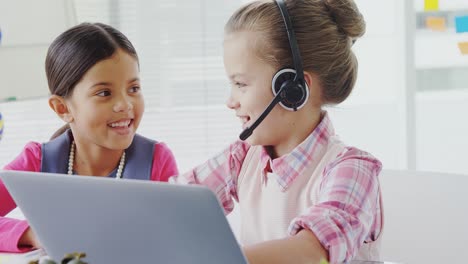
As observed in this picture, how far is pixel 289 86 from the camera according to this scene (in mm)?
1281

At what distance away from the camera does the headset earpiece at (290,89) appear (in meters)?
1.28

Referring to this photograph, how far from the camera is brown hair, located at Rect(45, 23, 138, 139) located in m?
1.59

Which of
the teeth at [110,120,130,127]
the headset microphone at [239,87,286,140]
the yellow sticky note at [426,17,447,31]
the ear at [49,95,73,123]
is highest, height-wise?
the headset microphone at [239,87,286,140]

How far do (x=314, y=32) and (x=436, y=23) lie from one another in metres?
3.02

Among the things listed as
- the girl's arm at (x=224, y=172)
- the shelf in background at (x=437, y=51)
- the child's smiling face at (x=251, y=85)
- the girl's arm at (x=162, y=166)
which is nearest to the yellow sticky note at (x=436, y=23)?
the shelf in background at (x=437, y=51)

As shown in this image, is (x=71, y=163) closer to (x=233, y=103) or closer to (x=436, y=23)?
(x=233, y=103)

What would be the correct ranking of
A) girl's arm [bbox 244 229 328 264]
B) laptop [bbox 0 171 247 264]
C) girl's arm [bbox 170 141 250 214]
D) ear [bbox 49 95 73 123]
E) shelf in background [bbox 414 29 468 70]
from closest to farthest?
1. laptop [bbox 0 171 247 264]
2. girl's arm [bbox 244 229 328 264]
3. girl's arm [bbox 170 141 250 214]
4. ear [bbox 49 95 73 123]
5. shelf in background [bbox 414 29 468 70]

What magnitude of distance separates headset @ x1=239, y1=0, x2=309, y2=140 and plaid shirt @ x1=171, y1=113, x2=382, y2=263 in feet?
0.33

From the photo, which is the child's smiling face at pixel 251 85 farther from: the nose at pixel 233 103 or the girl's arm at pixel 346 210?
the girl's arm at pixel 346 210

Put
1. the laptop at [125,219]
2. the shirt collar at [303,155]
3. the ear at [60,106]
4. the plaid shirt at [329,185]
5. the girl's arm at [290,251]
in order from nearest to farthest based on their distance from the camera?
the laptop at [125,219], the girl's arm at [290,251], the plaid shirt at [329,185], the shirt collar at [303,155], the ear at [60,106]

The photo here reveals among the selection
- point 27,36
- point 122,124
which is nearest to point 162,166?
point 122,124

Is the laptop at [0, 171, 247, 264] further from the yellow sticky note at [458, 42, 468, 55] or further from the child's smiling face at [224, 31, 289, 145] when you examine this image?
the yellow sticky note at [458, 42, 468, 55]

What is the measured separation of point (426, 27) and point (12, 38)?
2.63 m

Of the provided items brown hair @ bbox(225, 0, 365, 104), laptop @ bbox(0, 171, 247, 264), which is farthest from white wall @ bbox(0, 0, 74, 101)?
laptop @ bbox(0, 171, 247, 264)
